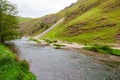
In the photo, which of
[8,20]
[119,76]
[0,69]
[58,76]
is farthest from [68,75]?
[8,20]

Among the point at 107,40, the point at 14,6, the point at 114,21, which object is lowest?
the point at 107,40

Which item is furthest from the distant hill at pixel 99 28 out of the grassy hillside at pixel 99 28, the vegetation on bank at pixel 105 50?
the vegetation on bank at pixel 105 50

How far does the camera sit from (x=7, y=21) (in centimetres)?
8256

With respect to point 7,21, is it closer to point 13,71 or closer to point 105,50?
point 105,50

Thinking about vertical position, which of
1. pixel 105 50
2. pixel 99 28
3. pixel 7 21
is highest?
pixel 7 21

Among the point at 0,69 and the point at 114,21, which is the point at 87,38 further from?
the point at 0,69

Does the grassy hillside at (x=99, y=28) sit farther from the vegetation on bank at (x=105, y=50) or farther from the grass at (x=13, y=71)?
the grass at (x=13, y=71)

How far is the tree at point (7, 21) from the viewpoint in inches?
3212

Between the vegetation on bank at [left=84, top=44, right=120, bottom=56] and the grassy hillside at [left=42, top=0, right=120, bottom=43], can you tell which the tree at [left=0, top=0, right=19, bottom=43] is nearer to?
the vegetation on bank at [left=84, top=44, right=120, bottom=56]

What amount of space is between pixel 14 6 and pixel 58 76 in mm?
55230

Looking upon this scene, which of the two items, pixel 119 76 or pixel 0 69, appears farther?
pixel 119 76

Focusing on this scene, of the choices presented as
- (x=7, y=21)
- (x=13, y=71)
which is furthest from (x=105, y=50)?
(x=13, y=71)

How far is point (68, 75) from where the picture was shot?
37781mm

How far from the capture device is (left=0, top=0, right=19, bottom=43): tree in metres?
81.6
